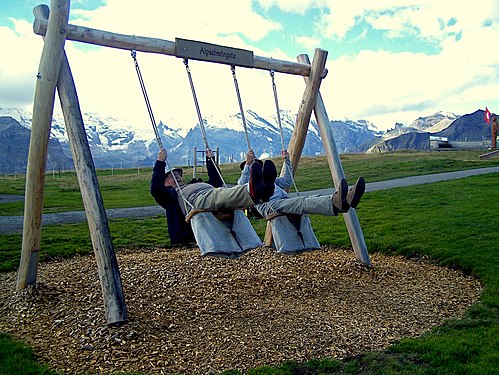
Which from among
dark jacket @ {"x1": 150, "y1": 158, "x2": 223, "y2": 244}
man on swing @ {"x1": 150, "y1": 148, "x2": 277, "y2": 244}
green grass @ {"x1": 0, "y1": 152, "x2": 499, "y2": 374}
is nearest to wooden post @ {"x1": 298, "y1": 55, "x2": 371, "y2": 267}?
green grass @ {"x1": 0, "y1": 152, "x2": 499, "y2": 374}

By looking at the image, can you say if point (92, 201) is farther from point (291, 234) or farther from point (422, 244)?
point (422, 244)

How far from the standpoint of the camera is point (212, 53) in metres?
6.45

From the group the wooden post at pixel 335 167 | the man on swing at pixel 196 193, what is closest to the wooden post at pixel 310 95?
the wooden post at pixel 335 167

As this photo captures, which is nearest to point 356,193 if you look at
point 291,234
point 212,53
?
point 291,234

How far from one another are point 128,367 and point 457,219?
29.8 ft

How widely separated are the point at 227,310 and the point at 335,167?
3014 millimetres

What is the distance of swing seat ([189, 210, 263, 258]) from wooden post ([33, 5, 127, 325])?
1.00 metres

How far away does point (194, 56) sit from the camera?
6.30 metres

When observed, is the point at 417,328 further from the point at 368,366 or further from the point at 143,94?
the point at 143,94

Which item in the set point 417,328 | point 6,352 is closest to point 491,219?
point 417,328

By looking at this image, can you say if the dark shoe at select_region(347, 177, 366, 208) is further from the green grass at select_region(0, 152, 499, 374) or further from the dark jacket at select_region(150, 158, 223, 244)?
the dark jacket at select_region(150, 158, 223, 244)

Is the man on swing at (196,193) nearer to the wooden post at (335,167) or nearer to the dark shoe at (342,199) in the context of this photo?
the dark shoe at (342,199)

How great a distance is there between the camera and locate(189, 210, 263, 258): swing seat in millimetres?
5504

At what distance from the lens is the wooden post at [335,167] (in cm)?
764
